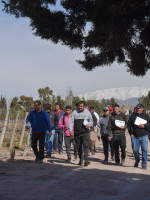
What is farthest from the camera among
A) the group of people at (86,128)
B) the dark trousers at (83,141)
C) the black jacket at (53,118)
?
the black jacket at (53,118)

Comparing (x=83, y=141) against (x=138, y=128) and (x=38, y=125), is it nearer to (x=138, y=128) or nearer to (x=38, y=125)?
(x=38, y=125)

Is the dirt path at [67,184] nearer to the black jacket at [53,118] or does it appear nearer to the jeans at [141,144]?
the jeans at [141,144]

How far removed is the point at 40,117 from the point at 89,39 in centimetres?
561

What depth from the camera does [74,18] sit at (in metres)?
7.34

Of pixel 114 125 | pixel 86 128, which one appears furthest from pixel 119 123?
pixel 86 128

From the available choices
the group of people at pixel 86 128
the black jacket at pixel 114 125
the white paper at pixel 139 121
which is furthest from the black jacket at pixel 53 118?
the white paper at pixel 139 121

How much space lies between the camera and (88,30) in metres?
7.02

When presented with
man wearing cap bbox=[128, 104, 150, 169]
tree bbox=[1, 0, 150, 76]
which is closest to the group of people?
man wearing cap bbox=[128, 104, 150, 169]

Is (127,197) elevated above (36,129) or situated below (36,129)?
below

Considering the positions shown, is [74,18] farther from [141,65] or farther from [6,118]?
[6,118]

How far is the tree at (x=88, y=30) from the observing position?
20.5 ft

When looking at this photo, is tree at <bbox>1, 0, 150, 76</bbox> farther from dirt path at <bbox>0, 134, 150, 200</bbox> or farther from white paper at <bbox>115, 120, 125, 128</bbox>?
white paper at <bbox>115, 120, 125, 128</bbox>

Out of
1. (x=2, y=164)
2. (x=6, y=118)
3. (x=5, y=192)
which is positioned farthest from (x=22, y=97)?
(x=5, y=192)

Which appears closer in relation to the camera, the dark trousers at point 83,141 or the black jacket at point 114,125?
the dark trousers at point 83,141
